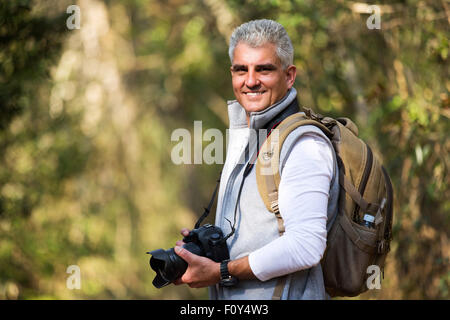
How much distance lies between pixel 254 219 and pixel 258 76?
55cm

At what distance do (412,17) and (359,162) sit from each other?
9.93 feet

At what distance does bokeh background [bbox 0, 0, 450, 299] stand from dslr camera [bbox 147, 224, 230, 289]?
2311mm

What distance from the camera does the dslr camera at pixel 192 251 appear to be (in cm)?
205

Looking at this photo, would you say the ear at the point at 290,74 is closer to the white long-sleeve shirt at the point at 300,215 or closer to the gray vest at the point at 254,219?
the gray vest at the point at 254,219

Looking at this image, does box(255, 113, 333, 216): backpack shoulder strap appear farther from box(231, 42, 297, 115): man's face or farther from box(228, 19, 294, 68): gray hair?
box(228, 19, 294, 68): gray hair

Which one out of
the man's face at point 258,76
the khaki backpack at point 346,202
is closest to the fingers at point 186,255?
the khaki backpack at point 346,202

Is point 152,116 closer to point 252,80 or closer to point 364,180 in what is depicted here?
point 252,80

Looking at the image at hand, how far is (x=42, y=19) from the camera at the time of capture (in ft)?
16.6

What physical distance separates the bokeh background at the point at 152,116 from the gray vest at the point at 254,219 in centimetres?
214

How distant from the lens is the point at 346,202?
2.04 m

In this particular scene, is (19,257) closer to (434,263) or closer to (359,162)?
(434,263)

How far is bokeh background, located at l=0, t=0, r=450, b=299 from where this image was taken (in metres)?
4.47

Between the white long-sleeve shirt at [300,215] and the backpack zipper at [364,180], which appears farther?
the backpack zipper at [364,180]

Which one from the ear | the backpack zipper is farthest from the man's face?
the backpack zipper
